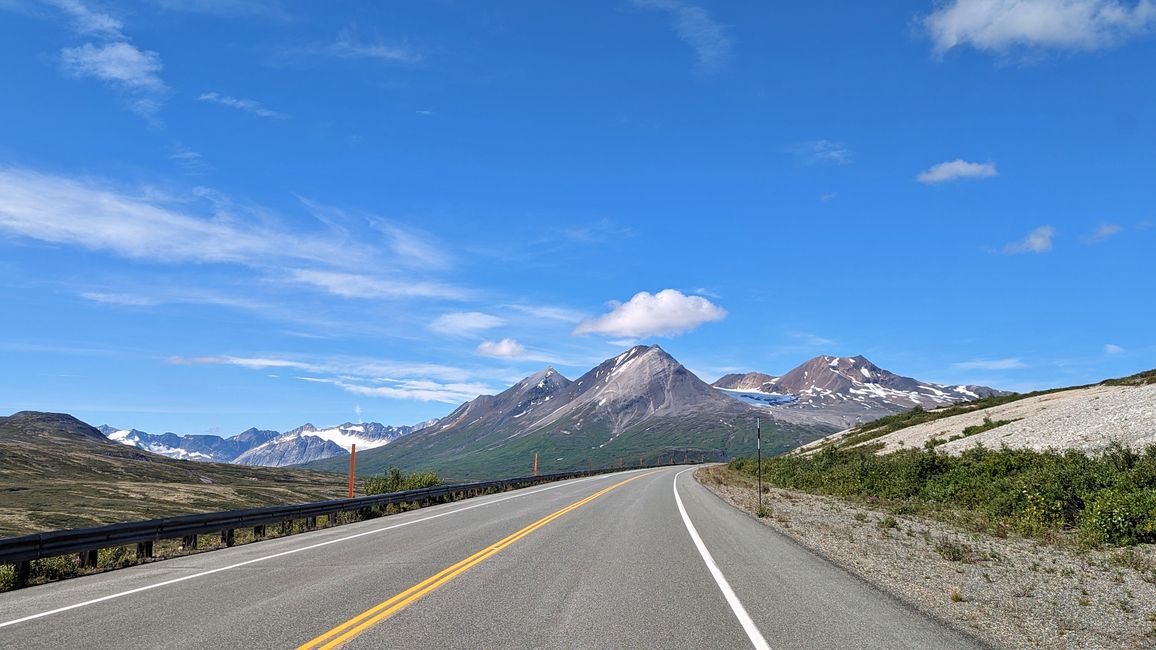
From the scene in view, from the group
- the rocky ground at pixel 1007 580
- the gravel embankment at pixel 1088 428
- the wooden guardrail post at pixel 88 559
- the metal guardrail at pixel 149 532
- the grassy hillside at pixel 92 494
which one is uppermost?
the gravel embankment at pixel 1088 428

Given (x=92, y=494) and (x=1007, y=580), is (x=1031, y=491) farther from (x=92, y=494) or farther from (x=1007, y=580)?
(x=92, y=494)

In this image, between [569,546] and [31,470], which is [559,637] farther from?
[31,470]

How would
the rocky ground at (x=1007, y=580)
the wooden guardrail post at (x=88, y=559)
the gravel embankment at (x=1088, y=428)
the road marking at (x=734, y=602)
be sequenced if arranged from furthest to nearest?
the gravel embankment at (x=1088, y=428) < the wooden guardrail post at (x=88, y=559) < the rocky ground at (x=1007, y=580) < the road marking at (x=734, y=602)

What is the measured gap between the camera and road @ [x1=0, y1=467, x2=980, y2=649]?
24.1ft

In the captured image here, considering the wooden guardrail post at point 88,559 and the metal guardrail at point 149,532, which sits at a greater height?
the metal guardrail at point 149,532

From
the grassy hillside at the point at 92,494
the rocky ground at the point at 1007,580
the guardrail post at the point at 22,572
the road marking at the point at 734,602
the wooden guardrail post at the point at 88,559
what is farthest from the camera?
the grassy hillside at the point at 92,494

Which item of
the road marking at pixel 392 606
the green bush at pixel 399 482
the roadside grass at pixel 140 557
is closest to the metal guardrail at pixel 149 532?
the roadside grass at pixel 140 557

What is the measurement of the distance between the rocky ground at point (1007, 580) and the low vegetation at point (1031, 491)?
109 centimetres

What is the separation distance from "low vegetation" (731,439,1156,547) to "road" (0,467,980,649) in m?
7.14

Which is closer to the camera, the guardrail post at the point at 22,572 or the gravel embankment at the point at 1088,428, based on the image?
the guardrail post at the point at 22,572

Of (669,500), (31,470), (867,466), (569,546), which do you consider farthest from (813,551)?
(31,470)

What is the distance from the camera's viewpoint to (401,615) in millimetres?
8188

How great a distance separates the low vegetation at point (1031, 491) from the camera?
16.0 metres

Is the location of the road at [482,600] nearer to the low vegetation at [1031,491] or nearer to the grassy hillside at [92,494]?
the low vegetation at [1031,491]
